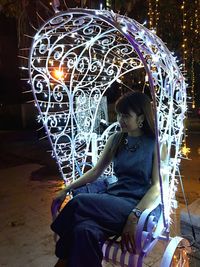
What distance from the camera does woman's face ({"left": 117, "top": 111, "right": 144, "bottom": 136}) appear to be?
7.64 feet

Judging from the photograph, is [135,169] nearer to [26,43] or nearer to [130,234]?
[130,234]

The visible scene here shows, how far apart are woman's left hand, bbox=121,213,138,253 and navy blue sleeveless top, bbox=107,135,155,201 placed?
241 mm

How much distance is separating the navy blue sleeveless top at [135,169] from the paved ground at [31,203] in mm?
985

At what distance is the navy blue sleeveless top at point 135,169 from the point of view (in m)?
2.26

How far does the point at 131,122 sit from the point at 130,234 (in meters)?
0.82

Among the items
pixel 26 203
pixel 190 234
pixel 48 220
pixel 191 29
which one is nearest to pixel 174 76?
pixel 190 234

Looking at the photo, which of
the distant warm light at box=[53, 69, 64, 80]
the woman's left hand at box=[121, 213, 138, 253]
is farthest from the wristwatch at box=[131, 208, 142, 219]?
the distant warm light at box=[53, 69, 64, 80]

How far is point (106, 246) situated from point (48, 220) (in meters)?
1.97

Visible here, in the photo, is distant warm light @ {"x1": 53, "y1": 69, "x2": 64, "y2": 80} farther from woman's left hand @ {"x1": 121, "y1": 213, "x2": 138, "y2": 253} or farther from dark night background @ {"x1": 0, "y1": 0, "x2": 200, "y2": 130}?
dark night background @ {"x1": 0, "y1": 0, "x2": 200, "y2": 130}

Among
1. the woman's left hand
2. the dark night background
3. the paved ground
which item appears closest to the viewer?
the woman's left hand

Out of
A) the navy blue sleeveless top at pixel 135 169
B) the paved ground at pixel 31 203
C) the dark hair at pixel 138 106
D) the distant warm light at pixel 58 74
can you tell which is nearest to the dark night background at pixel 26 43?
the paved ground at pixel 31 203

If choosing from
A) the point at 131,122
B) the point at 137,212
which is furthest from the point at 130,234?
the point at 131,122

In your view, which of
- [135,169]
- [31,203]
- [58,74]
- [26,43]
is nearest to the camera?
[135,169]

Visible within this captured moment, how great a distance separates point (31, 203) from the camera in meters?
4.64
